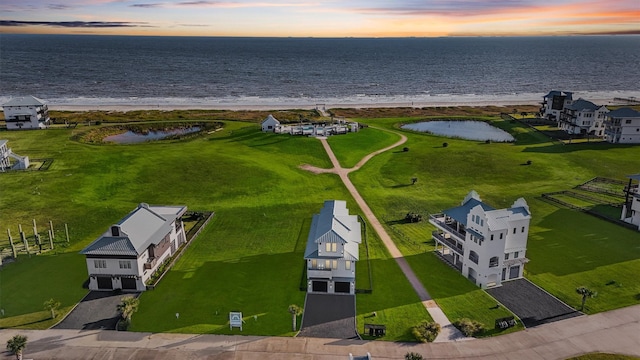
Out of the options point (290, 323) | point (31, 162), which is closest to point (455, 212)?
point (290, 323)

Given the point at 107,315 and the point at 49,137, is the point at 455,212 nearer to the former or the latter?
the point at 107,315

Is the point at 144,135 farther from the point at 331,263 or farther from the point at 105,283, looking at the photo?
the point at 331,263


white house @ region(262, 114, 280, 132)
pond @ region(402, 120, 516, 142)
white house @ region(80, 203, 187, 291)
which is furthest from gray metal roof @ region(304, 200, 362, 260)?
pond @ region(402, 120, 516, 142)

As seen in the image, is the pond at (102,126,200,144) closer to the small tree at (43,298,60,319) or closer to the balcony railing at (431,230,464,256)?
the small tree at (43,298,60,319)

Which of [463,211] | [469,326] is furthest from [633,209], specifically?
[469,326]

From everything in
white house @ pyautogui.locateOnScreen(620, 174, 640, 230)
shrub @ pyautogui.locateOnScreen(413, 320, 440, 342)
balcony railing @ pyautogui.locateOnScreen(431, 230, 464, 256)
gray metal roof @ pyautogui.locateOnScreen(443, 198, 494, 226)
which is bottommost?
shrub @ pyautogui.locateOnScreen(413, 320, 440, 342)
